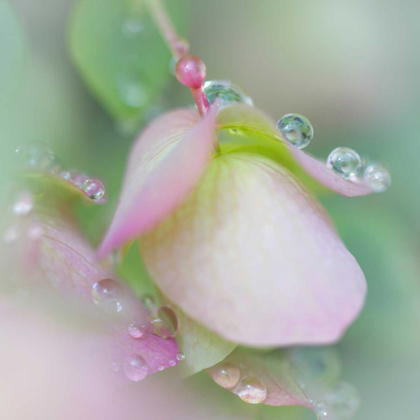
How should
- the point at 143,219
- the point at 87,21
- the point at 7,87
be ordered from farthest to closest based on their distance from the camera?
→ 1. the point at 87,21
2. the point at 7,87
3. the point at 143,219

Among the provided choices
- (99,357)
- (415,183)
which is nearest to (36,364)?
(99,357)

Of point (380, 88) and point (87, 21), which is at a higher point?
point (380, 88)

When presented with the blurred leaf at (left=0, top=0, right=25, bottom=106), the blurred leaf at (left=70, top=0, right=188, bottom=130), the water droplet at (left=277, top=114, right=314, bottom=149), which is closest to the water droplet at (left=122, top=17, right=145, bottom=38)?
the blurred leaf at (left=70, top=0, right=188, bottom=130)

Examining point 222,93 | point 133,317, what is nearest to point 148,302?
point 133,317

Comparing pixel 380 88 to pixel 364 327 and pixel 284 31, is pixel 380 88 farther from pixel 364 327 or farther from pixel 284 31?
pixel 364 327

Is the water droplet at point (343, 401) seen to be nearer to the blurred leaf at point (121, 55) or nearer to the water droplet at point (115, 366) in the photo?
the water droplet at point (115, 366)

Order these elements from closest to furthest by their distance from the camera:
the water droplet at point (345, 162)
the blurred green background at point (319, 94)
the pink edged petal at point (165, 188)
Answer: the pink edged petal at point (165, 188), the water droplet at point (345, 162), the blurred green background at point (319, 94)

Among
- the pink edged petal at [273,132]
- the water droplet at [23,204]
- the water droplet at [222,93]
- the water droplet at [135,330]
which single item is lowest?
the water droplet at [135,330]

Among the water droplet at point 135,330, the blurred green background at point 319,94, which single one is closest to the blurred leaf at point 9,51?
the blurred green background at point 319,94

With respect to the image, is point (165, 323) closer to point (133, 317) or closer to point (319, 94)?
point (133, 317)
